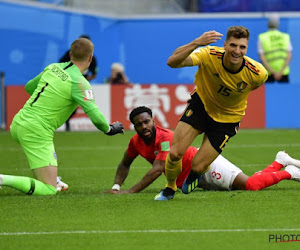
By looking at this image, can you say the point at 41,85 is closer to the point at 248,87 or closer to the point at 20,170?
the point at 248,87

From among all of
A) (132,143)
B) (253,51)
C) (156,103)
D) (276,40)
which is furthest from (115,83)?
(132,143)

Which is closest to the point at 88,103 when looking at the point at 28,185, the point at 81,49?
the point at 81,49

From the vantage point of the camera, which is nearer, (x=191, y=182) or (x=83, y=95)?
(x=191, y=182)

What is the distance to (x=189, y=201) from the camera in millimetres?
8656

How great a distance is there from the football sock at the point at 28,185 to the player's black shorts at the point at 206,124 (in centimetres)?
181

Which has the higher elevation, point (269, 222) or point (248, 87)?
point (248, 87)

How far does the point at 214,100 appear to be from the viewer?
865cm

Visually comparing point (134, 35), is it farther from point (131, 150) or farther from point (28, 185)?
point (28, 185)

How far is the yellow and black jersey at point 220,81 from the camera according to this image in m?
8.45

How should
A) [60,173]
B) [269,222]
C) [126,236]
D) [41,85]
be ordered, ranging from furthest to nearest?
[60,173]
[41,85]
[269,222]
[126,236]

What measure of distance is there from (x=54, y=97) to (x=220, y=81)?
2.02 m

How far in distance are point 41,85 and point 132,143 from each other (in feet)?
4.17

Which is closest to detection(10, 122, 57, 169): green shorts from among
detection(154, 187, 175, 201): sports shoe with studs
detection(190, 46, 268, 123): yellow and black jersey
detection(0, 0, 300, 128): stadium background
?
detection(154, 187, 175, 201): sports shoe with studs

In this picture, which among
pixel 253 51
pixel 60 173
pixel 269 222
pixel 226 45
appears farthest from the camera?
pixel 253 51
